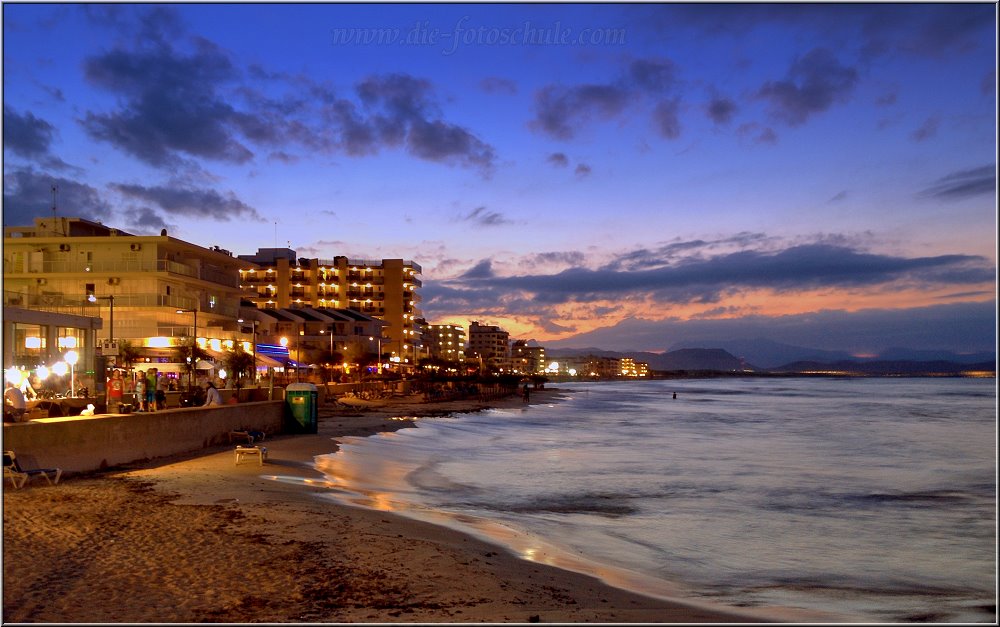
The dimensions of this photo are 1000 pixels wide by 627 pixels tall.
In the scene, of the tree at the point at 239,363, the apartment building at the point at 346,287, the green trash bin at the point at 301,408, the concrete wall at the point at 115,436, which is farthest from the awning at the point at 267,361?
the apartment building at the point at 346,287

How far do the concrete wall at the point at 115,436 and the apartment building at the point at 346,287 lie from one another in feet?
277

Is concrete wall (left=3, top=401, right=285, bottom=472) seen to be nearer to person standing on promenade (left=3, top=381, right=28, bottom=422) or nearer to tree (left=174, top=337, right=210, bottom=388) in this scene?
person standing on promenade (left=3, top=381, right=28, bottom=422)

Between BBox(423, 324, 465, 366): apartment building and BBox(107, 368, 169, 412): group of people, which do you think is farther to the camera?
BBox(423, 324, 465, 366): apartment building

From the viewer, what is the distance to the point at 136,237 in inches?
1624

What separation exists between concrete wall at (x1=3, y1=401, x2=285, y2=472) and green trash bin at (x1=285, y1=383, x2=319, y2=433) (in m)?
3.03

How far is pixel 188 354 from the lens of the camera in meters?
35.4

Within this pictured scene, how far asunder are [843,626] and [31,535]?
9.18m

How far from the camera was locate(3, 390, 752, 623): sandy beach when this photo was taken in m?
6.82

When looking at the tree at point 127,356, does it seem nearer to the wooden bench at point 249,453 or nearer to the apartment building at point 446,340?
the wooden bench at point 249,453

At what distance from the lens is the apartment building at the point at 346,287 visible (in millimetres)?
106000

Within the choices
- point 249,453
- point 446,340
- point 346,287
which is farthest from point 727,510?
point 446,340

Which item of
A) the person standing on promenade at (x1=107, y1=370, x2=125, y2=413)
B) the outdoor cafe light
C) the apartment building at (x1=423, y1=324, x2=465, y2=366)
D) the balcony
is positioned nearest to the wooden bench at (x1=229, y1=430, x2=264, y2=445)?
→ the person standing on promenade at (x1=107, y1=370, x2=125, y2=413)

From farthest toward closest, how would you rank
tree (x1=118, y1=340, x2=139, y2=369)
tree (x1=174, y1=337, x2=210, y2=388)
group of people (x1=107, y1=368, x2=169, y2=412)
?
tree (x1=118, y1=340, x2=139, y2=369), tree (x1=174, y1=337, x2=210, y2=388), group of people (x1=107, y1=368, x2=169, y2=412)

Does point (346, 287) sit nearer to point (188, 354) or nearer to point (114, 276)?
point (114, 276)
